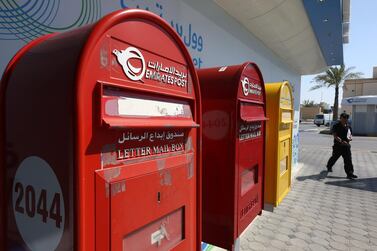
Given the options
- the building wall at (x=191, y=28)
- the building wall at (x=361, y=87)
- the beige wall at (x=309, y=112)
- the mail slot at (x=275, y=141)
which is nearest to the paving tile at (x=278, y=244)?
the mail slot at (x=275, y=141)

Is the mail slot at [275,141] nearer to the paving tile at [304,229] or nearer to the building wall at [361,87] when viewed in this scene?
the paving tile at [304,229]

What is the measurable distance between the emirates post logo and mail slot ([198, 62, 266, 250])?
2.67 feet

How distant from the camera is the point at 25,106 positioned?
97 centimetres

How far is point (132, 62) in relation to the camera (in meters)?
1.04

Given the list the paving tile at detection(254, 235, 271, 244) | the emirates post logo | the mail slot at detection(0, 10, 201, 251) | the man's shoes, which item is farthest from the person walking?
the emirates post logo

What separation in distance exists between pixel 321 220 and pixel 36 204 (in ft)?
15.1

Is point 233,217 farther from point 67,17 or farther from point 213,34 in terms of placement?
point 213,34

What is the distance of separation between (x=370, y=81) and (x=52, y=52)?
1658 inches

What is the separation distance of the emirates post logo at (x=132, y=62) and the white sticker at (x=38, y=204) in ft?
1.30

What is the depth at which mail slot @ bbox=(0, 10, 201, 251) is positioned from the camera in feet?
2.80

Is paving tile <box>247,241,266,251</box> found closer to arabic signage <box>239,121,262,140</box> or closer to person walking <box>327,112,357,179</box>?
arabic signage <box>239,121,262,140</box>

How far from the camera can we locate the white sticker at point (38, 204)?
883mm

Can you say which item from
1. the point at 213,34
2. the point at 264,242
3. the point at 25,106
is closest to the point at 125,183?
the point at 25,106

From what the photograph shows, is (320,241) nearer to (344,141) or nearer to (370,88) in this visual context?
(344,141)
